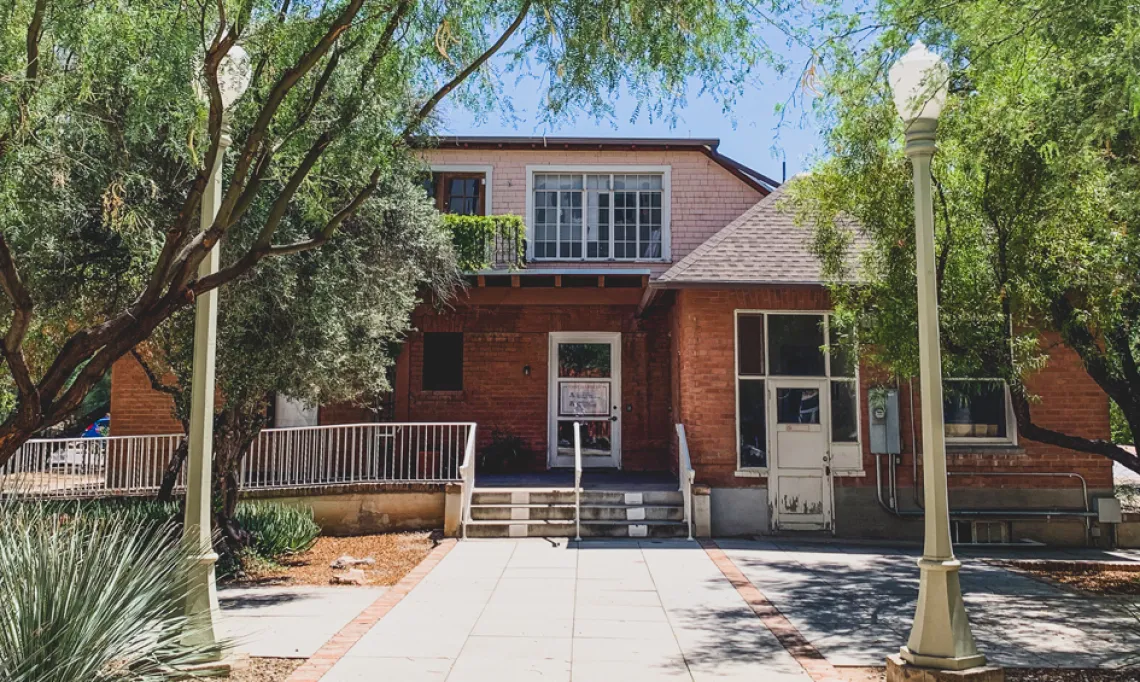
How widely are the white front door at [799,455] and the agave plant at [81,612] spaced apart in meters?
9.12

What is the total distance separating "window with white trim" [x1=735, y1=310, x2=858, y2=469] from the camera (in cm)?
1225

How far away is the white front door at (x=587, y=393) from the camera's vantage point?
15.7 meters

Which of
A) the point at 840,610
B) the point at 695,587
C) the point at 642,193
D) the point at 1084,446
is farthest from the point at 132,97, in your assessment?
the point at 642,193

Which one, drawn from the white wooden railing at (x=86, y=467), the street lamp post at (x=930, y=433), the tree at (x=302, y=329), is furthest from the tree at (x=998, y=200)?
the white wooden railing at (x=86, y=467)

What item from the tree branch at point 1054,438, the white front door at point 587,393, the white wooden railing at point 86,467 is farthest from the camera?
the white front door at point 587,393

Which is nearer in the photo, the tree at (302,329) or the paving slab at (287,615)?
the paving slab at (287,615)

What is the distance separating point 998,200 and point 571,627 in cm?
581

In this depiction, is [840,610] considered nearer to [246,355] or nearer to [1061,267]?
[1061,267]

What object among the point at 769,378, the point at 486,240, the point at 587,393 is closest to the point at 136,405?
the point at 486,240

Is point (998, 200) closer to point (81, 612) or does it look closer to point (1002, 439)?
point (1002, 439)

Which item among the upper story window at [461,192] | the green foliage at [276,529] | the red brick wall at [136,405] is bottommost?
the green foliage at [276,529]

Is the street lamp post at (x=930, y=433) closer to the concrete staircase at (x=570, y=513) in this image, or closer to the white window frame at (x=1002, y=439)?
the concrete staircase at (x=570, y=513)

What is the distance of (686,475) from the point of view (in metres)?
11.7

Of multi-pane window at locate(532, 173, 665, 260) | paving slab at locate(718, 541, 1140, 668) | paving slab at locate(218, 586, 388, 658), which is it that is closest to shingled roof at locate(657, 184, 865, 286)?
multi-pane window at locate(532, 173, 665, 260)
